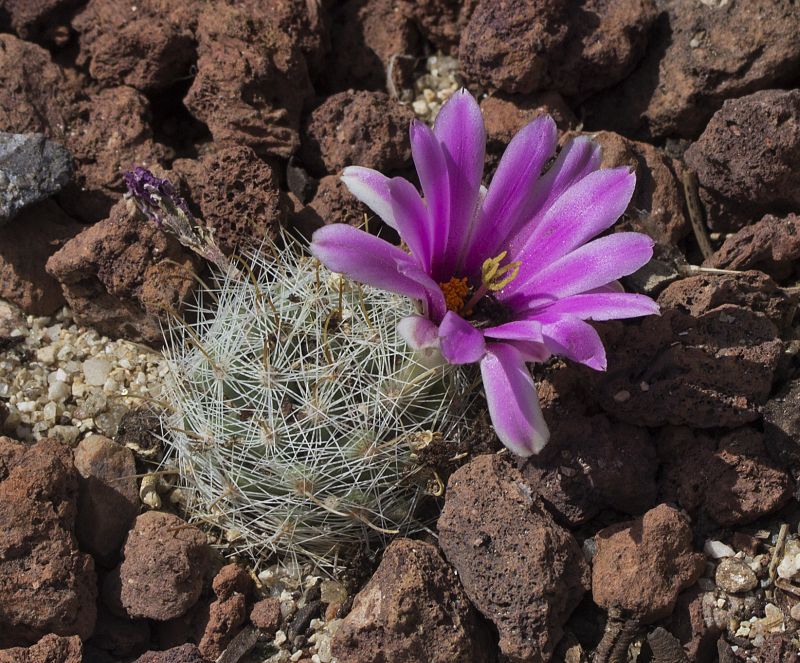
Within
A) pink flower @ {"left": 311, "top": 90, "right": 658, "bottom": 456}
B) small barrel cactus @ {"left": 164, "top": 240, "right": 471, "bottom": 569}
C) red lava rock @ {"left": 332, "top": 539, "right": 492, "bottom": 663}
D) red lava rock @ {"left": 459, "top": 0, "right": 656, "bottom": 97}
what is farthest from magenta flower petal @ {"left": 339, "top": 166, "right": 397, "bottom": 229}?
red lava rock @ {"left": 459, "top": 0, "right": 656, "bottom": 97}

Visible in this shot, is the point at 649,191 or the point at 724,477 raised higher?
A: the point at 649,191

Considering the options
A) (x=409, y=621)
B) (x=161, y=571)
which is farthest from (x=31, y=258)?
(x=409, y=621)

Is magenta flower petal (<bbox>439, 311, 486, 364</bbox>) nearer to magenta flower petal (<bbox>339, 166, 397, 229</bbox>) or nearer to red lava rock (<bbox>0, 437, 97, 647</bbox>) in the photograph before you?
magenta flower petal (<bbox>339, 166, 397, 229</bbox>)

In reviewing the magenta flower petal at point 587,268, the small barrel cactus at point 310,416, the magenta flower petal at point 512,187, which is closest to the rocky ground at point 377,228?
the small barrel cactus at point 310,416

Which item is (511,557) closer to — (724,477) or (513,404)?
(513,404)

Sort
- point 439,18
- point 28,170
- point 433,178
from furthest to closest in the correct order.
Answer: point 439,18 < point 28,170 < point 433,178

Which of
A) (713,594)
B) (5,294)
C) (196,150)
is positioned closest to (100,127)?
(196,150)

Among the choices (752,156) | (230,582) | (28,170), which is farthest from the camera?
(28,170)

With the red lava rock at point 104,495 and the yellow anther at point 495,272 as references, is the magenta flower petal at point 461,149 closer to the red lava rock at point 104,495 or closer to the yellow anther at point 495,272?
the yellow anther at point 495,272

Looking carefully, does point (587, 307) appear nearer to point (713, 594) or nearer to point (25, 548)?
point (713, 594)
